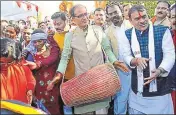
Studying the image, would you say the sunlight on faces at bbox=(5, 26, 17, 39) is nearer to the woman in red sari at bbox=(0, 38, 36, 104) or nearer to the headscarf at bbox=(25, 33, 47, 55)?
the headscarf at bbox=(25, 33, 47, 55)

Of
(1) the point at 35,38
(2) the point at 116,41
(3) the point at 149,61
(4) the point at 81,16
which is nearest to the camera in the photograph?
(3) the point at 149,61

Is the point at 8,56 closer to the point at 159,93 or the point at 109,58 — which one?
the point at 109,58

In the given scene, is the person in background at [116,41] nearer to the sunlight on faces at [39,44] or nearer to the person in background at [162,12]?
the person in background at [162,12]

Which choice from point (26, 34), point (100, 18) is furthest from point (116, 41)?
point (26, 34)

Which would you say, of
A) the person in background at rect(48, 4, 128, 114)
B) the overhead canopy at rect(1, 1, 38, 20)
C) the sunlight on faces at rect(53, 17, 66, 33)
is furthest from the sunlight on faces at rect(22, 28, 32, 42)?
the overhead canopy at rect(1, 1, 38, 20)

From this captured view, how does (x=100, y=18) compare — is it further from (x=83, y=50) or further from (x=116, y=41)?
(x=83, y=50)

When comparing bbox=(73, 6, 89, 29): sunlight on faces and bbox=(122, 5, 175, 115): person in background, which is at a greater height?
bbox=(73, 6, 89, 29): sunlight on faces

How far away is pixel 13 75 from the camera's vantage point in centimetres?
379

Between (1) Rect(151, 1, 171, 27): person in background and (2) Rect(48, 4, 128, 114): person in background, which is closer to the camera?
(2) Rect(48, 4, 128, 114): person in background

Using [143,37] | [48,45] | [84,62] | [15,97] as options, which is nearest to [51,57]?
[48,45]

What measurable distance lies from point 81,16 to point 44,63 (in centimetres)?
79

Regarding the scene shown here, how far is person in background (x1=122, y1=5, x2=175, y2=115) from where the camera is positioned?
390 cm

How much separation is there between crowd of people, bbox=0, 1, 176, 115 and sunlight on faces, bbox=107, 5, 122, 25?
1 cm

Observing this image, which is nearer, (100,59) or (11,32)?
(100,59)
